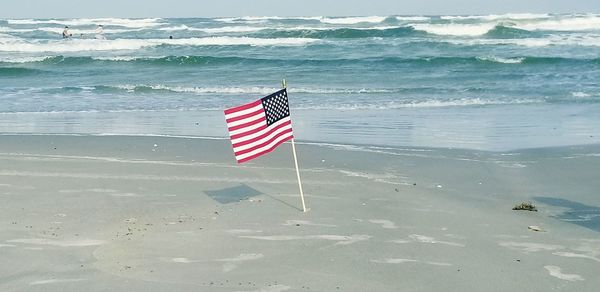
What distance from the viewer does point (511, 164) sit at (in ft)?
39.5

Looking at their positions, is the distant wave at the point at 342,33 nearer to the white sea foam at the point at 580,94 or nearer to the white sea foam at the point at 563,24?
the white sea foam at the point at 563,24

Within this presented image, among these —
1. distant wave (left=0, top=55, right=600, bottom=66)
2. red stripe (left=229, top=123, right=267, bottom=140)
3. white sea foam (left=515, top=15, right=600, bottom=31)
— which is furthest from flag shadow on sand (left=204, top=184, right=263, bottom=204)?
white sea foam (left=515, top=15, right=600, bottom=31)

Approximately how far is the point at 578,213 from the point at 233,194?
3990mm

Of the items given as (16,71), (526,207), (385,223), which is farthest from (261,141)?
(16,71)

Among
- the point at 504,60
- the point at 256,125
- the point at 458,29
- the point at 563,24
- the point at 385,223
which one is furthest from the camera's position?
the point at 563,24

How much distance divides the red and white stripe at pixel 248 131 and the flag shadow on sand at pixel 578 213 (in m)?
3.31

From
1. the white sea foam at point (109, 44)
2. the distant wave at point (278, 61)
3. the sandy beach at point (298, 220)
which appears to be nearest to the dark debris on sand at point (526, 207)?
the sandy beach at point (298, 220)

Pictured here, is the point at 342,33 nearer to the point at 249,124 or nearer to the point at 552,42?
the point at 552,42

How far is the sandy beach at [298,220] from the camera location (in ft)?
22.3

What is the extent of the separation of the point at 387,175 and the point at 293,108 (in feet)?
28.1

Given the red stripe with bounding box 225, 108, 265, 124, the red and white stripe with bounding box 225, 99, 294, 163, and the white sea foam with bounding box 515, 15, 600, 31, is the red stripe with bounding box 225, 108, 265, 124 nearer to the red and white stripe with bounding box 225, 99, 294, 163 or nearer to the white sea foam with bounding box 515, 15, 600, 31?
the red and white stripe with bounding box 225, 99, 294, 163

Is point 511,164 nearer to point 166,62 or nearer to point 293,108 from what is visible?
point 293,108

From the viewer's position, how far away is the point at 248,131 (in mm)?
8977

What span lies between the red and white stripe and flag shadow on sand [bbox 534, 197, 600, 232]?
130 inches
